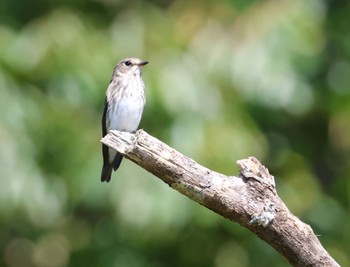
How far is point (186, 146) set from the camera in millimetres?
7777

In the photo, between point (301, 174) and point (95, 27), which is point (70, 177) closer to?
point (95, 27)

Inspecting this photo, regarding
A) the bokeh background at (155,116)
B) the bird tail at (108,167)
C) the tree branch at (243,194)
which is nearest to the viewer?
the tree branch at (243,194)

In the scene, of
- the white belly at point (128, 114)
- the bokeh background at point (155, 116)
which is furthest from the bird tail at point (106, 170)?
the bokeh background at point (155, 116)

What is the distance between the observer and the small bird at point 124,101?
6743 mm

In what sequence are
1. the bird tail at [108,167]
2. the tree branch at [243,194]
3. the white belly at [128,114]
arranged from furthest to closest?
the bird tail at [108,167]
the white belly at [128,114]
the tree branch at [243,194]

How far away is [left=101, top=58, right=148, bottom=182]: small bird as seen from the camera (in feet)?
22.1

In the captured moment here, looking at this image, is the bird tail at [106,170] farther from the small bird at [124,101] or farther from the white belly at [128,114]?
the white belly at [128,114]

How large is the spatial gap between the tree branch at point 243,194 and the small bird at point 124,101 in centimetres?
227

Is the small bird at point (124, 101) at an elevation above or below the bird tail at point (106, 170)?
above

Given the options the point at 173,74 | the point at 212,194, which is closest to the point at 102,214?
the point at 173,74

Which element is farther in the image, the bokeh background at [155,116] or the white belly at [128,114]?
the bokeh background at [155,116]

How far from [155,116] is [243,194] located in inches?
139

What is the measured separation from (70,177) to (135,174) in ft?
1.54

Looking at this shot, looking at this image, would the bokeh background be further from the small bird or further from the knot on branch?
the knot on branch
